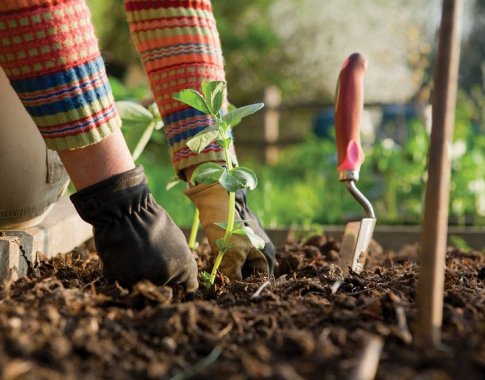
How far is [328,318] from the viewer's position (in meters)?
1.08

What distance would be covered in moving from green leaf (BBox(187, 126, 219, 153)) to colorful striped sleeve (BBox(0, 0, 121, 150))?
0.17 m

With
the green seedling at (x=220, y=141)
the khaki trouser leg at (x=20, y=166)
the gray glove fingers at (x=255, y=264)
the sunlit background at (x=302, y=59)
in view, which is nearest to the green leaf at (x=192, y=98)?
the green seedling at (x=220, y=141)

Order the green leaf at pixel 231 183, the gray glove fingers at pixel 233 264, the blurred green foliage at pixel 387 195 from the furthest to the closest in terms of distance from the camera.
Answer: the blurred green foliage at pixel 387 195 < the gray glove fingers at pixel 233 264 < the green leaf at pixel 231 183

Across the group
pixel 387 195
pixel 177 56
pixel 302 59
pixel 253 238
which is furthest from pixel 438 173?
pixel 302 59

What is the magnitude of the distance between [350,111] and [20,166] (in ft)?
2.66

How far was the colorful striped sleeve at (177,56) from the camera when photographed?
5.32ft

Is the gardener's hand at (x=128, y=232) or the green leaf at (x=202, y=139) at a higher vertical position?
the green leaf at (x=202, y=139)

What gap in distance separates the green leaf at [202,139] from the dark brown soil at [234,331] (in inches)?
11.7

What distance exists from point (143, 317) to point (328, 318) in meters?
0.30

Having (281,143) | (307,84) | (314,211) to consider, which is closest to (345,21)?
(307,84)

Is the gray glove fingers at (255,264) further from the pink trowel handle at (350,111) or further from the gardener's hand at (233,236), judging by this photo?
the pink trowel handle at (350,111)

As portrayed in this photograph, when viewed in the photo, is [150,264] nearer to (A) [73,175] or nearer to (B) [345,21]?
(A) [73,175]

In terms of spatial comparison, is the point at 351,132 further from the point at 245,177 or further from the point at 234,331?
the point at 234,331

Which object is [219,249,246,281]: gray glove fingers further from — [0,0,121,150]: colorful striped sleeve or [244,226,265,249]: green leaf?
[0,0,121,150]: colorful striped sleeve
